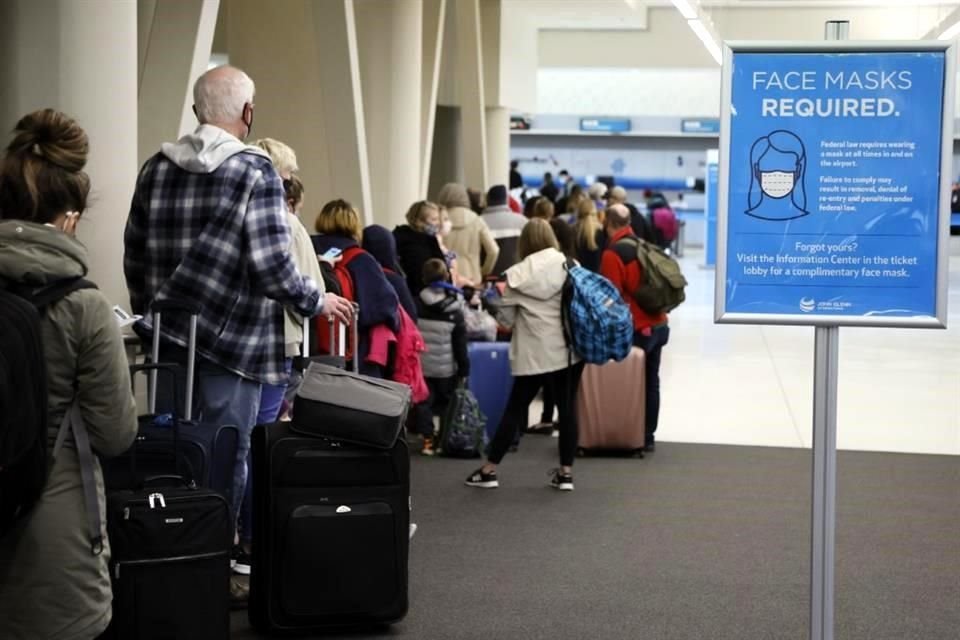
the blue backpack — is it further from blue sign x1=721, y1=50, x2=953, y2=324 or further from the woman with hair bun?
the woman with hair bun

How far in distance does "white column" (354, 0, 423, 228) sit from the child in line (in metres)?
2.52

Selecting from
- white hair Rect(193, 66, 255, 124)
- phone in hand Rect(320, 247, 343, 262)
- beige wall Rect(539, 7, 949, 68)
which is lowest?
phone in hand Rect(320, 247, 343, 262)

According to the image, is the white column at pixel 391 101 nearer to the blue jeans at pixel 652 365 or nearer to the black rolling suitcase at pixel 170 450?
the blue jeans at pixel 652 365

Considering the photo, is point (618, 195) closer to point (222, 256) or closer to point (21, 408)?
point (222, 256)

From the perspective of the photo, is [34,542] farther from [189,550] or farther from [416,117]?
[416,117]

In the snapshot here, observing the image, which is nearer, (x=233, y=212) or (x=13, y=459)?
(x=13, y=459)

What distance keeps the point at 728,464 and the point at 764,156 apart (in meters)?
4.93

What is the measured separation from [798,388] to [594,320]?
545 centimetres

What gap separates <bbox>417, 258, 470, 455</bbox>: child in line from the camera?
338 inches

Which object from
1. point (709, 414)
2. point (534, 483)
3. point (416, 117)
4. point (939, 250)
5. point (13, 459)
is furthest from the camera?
point (416, 117)

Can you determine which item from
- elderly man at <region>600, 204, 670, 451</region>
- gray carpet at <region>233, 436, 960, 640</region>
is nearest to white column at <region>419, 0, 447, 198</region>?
elderly man at <region>600, 204, 670, 451</region>

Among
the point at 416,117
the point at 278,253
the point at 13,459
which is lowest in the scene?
the point at 13,459

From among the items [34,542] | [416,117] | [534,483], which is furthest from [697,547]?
[416,117]

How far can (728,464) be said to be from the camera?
857 cm
